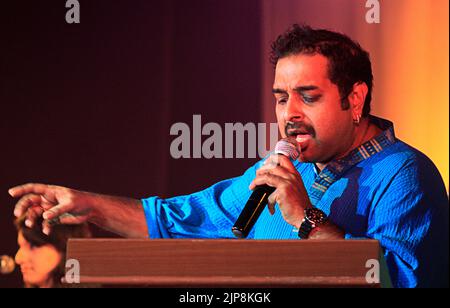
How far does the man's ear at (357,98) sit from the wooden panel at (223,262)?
0.82 metres

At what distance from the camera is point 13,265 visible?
2891 millimetres

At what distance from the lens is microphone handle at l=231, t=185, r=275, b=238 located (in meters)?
1.88

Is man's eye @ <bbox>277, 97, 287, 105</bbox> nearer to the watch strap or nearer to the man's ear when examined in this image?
the man's ear

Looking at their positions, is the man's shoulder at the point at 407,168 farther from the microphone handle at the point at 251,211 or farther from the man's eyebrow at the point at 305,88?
the microphone handle at the point at 251,211

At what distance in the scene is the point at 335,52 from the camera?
224 centimetres

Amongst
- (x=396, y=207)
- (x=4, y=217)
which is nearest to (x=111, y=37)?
(x=4, y=217)

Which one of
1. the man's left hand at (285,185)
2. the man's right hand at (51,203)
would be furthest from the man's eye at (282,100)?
the man's right hand at (51,203)

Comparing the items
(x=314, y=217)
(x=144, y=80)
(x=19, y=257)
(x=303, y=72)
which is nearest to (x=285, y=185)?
(x=314, y=217)

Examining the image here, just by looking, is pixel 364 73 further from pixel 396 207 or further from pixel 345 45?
pixel 396 207

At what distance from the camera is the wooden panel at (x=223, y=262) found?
1528mm

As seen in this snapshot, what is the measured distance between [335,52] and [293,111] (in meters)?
0.21

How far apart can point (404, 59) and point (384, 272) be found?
1128 mm

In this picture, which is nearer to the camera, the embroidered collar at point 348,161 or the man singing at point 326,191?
the man singing at point 326,191

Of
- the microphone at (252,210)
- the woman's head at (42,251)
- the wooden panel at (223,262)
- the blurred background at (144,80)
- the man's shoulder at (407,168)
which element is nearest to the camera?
the wooden panel at (223,262)
